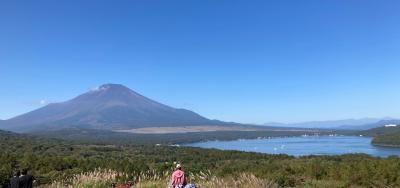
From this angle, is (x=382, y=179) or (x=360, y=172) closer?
(x=382, y=179)

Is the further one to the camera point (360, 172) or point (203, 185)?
point (360, 172)

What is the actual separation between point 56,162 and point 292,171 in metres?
18.2

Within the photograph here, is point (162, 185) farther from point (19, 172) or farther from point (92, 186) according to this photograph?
point (19, 172)

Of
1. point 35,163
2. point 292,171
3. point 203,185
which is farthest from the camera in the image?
point 35,163

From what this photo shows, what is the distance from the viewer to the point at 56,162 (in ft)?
124

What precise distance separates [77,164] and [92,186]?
2673 cm

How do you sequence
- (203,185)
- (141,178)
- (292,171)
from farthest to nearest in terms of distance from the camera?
(292,171), (141,178), (203,185)

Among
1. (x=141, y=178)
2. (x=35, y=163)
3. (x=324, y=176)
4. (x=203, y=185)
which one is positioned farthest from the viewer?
(x=35, y=163)

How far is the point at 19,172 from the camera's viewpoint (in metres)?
12.3

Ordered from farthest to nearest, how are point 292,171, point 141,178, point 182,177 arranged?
point 292,171 < point 141,178 < point 182,177

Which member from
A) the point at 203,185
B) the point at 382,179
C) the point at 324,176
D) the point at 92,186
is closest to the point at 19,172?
the point at 92,186

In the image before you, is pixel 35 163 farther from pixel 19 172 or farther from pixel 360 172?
pixel 19 172

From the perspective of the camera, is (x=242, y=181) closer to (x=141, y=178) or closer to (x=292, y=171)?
(x=141, y=178)

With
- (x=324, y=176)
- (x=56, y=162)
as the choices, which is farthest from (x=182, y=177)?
(x=56, y=162)
